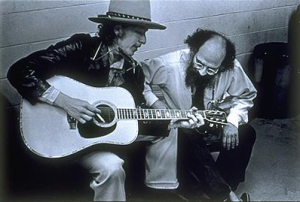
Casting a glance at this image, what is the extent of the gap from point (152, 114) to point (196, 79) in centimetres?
37

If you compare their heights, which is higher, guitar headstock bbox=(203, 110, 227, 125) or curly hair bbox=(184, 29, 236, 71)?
curly hair bbox=(184, 29, 236, 71)

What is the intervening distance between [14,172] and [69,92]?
0.52 meters

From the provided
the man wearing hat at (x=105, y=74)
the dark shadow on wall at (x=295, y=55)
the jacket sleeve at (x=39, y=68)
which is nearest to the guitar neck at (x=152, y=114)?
the man wearing hat at (x=105, y=74)

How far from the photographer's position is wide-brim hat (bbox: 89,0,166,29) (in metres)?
1.94

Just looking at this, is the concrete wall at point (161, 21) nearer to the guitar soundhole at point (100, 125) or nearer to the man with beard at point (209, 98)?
the man with beard at point (209, 98)

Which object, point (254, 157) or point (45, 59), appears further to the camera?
point (254, 157)

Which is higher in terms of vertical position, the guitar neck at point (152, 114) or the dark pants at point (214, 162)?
the guitar neck at point (152, 114)

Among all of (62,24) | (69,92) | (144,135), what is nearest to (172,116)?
(144,135)

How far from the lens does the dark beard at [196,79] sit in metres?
2.17

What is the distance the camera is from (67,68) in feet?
6.34

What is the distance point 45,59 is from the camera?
1.88 meters

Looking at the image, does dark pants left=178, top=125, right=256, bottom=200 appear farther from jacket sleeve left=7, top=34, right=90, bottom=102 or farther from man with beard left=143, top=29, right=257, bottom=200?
jacket sleeve left=7, top=34, right=90, bottom=102

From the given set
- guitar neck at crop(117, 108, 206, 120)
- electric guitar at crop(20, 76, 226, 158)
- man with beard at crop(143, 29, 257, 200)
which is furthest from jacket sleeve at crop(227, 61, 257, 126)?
electric guitar at crop(20, 76, 226, 158)

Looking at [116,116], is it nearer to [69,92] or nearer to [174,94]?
[69,92]
